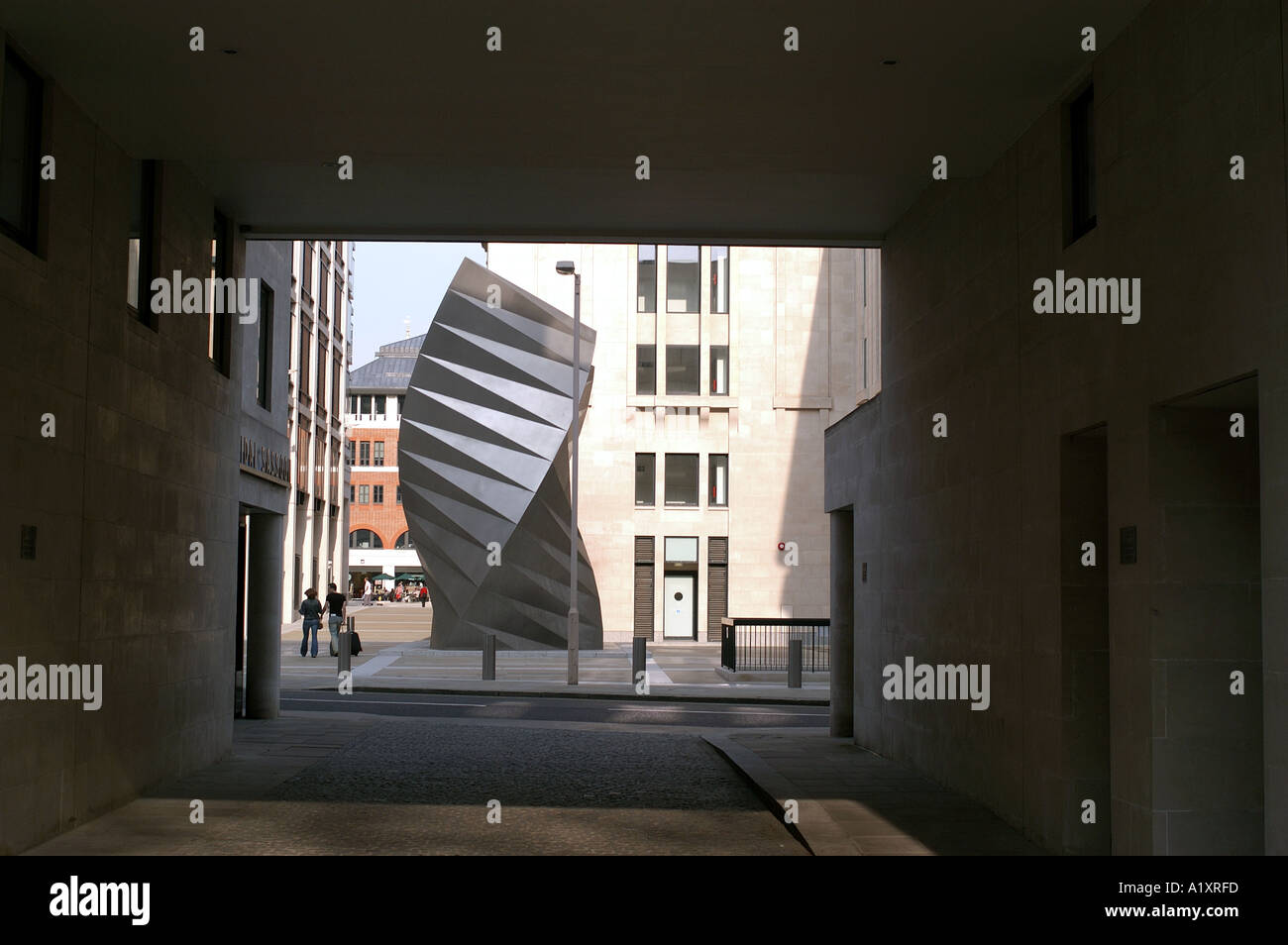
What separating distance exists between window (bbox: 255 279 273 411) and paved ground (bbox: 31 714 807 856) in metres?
4.31

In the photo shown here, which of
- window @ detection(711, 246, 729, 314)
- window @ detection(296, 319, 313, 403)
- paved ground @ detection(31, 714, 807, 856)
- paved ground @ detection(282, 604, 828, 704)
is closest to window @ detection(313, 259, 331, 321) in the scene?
window @ detection(296, 319, 313, 403)

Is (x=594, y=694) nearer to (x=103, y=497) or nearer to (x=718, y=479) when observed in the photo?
(x=103, y=497)

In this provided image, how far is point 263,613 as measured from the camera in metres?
18.1

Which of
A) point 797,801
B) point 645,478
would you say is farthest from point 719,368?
point 797,801

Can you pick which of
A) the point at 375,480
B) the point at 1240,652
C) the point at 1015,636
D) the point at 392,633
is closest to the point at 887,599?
the point at 1015,636

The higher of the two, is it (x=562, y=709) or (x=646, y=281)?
(x=646, y=281)

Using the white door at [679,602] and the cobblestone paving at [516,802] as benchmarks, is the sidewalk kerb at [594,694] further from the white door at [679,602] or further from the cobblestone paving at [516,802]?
the white door at [679,602]

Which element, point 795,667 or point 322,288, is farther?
point 322,288

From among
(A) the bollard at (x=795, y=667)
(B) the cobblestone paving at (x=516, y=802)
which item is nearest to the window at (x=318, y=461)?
(A) the bollard at (x=795, y=667)

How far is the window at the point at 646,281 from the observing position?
46.8 metres

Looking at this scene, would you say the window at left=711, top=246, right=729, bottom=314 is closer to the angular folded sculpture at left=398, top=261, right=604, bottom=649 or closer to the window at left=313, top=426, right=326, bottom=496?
the angular folded sculpture at left=398, top=261, right=604, bottom=649

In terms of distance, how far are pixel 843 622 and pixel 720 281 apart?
30683mm
